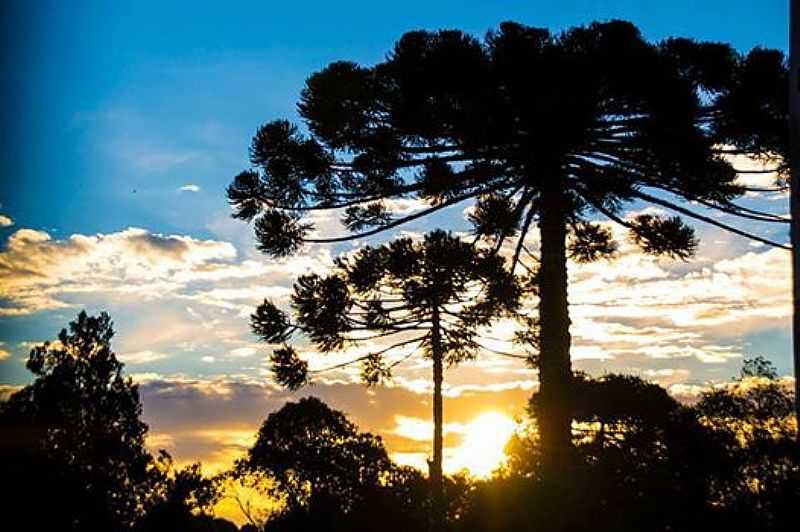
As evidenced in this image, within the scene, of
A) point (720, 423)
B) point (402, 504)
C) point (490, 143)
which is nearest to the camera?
point (402, 504)

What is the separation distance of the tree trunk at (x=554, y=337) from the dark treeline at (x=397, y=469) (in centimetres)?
34

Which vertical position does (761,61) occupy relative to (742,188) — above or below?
above

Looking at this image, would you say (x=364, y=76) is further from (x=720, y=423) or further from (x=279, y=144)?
(x=720, y=423)

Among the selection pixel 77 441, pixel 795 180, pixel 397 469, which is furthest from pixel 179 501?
pixel 795 180

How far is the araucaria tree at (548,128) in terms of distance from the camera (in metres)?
13.9

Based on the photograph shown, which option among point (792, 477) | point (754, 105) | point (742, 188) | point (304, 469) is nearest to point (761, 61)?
point (754, 105)

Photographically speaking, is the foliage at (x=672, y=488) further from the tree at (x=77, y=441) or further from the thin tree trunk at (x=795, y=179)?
the tree at (x=77, y=441)

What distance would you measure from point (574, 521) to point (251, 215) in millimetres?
10349

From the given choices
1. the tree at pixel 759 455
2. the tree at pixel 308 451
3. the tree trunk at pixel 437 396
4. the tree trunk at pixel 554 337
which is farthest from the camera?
the tree at pixel 308 451

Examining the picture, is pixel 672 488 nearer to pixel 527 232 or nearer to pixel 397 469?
pixel 527 232

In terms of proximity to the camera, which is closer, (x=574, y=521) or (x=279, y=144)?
(x=574, y=521)

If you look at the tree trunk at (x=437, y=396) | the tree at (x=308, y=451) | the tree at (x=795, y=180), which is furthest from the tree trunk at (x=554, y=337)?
the tree at (x=308, y=451)

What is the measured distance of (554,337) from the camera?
13977 mm

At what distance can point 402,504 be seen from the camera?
12.8 meters
